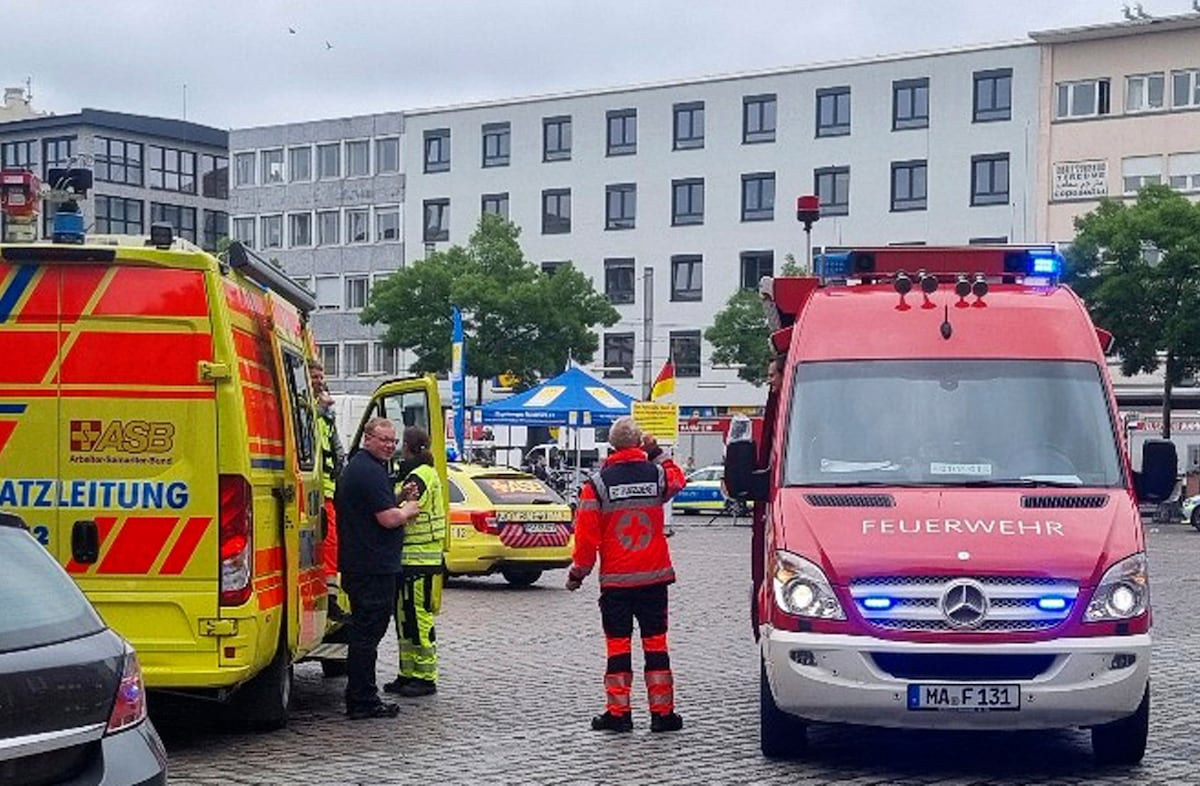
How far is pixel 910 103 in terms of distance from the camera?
68562mm

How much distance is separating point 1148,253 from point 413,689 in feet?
137

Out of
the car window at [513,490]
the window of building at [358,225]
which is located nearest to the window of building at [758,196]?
the window of building at [358,225]

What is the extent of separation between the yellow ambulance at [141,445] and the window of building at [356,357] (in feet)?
240

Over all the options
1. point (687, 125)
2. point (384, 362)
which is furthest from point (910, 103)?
→ point (384, 362)

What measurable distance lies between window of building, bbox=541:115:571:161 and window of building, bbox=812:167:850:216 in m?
10.7

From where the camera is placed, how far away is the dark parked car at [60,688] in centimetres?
561

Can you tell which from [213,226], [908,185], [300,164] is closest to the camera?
[908,185]

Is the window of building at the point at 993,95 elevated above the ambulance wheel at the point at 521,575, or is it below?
above

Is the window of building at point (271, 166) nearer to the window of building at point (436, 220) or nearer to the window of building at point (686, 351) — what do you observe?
the window of building at point (436, 220)

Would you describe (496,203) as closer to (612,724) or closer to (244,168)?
(244,168)

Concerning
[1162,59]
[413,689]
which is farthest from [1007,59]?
[413,689]

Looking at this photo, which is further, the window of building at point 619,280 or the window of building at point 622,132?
the window of building at point 622,132

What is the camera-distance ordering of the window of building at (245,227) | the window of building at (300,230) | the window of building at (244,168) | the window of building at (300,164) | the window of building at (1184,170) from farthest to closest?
the window of building at (245,227) < the window of building at (244,168) < the window of building at (300,230) < the window of building at (300,164) < the window of building at (1184,170)

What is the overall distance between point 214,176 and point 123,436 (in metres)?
84.1
